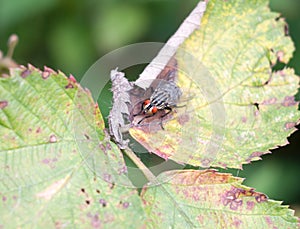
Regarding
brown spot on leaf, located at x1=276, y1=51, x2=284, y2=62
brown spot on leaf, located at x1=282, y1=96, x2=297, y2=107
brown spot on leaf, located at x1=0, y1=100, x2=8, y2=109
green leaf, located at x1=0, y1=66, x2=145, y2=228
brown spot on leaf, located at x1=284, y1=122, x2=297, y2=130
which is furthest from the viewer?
brown spot on leaf, located at x1=276, y1=51, x2=284, y2=62

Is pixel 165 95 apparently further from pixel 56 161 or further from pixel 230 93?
pixel 56 161

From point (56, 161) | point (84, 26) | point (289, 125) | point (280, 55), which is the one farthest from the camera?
point (84, 26)

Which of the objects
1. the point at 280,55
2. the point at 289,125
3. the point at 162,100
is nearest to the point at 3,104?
the point at 162,100

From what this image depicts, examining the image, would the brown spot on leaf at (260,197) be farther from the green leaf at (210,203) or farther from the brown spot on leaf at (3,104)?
the brown spot on leaf at (3,104)

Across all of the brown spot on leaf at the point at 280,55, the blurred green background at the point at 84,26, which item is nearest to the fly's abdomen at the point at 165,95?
the brown spot on leaf at the point at 280,55

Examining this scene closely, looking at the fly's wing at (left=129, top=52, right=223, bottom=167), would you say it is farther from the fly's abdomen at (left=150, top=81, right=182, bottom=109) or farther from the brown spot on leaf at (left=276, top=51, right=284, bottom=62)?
the brown spot on leaf at (left=276, top=51, right=284, bottom=62)

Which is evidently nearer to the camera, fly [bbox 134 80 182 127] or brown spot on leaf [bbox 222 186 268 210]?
brown spot on leaf [bbox 222 186 268 210]

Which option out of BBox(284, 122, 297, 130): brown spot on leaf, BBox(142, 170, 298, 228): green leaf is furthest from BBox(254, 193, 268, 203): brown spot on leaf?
BBox(284, 122, 297, 130): brown spot on leaf

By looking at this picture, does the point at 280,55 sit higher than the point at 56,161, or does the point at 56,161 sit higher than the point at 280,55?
the point at 280,55
